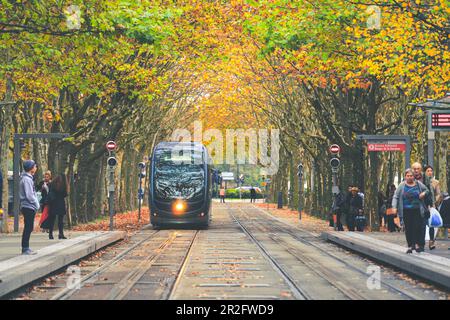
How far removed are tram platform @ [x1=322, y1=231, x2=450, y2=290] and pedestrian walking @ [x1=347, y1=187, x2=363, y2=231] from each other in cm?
342

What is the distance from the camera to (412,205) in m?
19.0

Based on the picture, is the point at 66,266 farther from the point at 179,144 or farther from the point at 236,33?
the point at 236,33

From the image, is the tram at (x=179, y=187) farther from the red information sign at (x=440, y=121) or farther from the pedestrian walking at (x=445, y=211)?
the red information sign at (x=440, y=121)

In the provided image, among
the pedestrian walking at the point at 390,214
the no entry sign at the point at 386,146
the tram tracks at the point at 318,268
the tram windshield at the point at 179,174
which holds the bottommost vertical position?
the tram tracks at the point at 318,268

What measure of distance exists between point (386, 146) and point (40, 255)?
12.9m

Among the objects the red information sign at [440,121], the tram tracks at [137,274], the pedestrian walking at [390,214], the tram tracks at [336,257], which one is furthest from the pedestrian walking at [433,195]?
the pedestrian walking at [390,214]

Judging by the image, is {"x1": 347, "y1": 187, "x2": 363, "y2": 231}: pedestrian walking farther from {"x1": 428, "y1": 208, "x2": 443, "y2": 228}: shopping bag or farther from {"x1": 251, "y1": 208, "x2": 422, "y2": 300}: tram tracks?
{"x1": 428, "y1": 208, "x2": 443, "y2": 228}: shopping bag

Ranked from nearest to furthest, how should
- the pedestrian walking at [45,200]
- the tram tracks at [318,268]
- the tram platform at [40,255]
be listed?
the tram tracks at [318,268]
the tram platform at [40,255]
the pedestrian walking at [45,200]

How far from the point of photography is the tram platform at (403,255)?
1541 centimetres

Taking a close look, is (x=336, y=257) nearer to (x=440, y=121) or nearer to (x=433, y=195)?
(x=433, y=195)

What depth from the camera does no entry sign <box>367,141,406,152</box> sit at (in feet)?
90.4

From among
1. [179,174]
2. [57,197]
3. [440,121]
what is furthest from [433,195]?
[179,174]

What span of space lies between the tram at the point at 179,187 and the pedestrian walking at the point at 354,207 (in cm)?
Answer: 635
